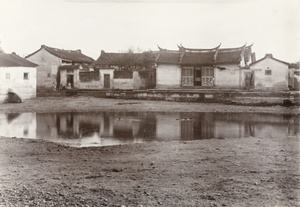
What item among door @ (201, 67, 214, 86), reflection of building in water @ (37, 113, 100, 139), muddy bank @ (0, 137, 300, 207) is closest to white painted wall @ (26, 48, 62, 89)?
door @ (201, 67, 214, 86)

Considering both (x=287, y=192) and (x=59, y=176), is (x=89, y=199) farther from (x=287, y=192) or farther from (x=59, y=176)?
(x=287, y=192)

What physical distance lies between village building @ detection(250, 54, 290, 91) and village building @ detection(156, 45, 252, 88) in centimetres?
244

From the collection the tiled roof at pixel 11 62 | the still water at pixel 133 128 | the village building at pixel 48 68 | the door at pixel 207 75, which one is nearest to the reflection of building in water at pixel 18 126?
the still water at pixel 133 128

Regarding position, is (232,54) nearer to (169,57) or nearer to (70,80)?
(169,57)

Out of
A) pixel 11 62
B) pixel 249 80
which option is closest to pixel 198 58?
pixel 249 80

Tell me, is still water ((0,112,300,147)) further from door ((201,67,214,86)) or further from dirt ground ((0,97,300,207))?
door ((201,67,214,86))

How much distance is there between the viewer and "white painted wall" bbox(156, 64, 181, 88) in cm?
2712

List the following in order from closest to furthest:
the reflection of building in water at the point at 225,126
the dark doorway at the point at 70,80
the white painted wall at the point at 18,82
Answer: the reflection of building in water at the point at 225,126 < the white painted wall at the point at 18,82 < the dark doorway at the point at 70,80

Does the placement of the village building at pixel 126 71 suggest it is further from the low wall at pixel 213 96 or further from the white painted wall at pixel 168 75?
the low wall at pixel 213 96

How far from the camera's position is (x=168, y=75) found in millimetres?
27203

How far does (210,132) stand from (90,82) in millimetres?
19573

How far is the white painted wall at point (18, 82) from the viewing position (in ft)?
63.8

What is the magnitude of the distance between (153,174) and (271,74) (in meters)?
20.1

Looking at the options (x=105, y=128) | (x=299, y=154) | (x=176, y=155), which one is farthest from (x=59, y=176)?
(x=105, y=128)
